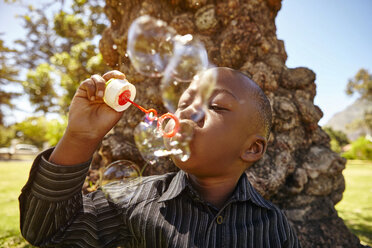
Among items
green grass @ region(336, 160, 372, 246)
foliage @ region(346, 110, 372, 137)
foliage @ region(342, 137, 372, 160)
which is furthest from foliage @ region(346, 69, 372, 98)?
green grass @ region(336, 160, 372, 246)

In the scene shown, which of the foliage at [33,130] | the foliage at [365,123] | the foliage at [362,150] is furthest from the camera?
the foliage at [365,123]

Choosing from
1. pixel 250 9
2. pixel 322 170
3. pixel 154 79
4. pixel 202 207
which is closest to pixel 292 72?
pixel 250 9

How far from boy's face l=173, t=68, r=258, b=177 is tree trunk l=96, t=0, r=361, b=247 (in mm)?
991

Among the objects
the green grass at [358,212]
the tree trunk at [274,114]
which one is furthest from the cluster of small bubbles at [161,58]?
the green grass at [358,212]

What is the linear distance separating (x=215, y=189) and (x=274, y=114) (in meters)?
1.40

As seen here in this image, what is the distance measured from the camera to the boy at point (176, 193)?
1.27m

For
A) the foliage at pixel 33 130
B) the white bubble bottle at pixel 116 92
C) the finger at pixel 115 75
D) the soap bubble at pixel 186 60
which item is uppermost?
the soap bubble at pixel 186 60

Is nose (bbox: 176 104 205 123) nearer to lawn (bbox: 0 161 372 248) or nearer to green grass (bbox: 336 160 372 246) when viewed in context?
lawn (bbox: 0 161 372 248)

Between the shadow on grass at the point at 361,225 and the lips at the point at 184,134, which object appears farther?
the shadow on grass at the point at 361,225

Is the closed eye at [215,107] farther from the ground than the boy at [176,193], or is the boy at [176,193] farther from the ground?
the closed eye at [215,107]

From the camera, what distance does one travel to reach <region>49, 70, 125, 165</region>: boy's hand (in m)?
1.27

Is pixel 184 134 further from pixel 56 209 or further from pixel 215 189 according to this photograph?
pixel 56 209

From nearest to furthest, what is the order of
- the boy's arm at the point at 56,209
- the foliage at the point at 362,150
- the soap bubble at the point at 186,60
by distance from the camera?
the boy's arm at the point at 56,209, the soap bubble at the point at 186,60, the foliage at the point at 362,150

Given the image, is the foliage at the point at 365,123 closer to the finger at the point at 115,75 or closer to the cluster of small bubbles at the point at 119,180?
the cluster of small bubbles at the point at 119,180
